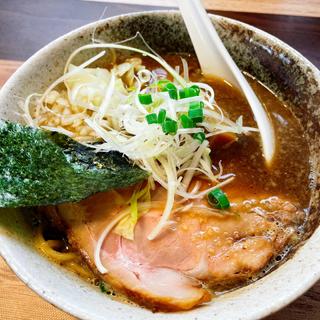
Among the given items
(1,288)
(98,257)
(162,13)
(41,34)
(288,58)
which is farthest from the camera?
(41,34)

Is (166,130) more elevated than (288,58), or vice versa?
(288,58)

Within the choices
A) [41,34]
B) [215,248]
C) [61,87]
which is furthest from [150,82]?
[41,34]

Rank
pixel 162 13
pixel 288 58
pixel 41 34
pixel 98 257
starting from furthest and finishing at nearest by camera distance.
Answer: pixel 41 34 → pixel 162 13 → pixel 288 58 → pixel 98 257

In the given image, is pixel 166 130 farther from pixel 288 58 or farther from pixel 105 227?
pixel 288 58

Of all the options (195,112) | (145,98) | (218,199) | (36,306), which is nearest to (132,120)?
(145,98)

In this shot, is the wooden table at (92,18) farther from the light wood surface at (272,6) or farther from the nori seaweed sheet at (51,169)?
the nori seaweed sheet at (51,169)

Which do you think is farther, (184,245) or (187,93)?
(187,93)

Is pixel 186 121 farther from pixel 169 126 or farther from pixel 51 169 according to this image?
pixel 51 169
